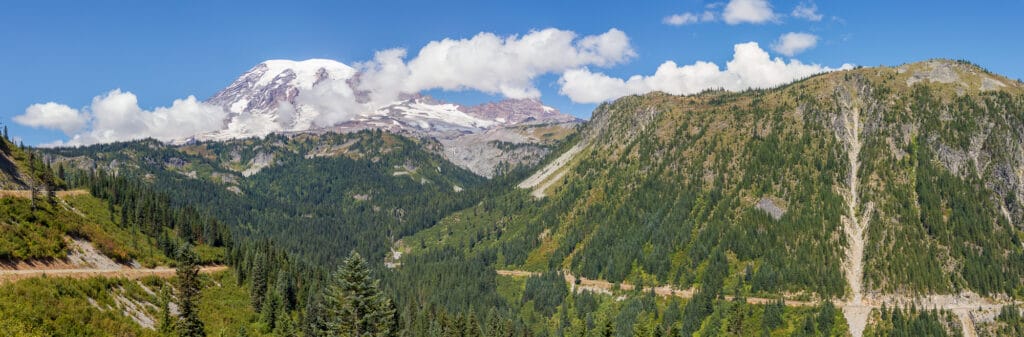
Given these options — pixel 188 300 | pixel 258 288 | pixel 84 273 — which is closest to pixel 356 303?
pixel 188 300

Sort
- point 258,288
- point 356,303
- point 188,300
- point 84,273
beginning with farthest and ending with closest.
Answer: point 258,288
point 84,273
point 188,300
point 356,303

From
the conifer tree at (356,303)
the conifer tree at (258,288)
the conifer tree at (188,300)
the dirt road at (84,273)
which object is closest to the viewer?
the conifer tree at (356,303)

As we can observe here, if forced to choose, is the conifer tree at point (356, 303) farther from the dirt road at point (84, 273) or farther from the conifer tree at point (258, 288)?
the conifer tree at point (258, 288)

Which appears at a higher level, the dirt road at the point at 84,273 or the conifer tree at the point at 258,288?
the dirt road at the point at 84,273

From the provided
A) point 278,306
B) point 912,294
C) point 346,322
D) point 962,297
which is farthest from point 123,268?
point 962,297

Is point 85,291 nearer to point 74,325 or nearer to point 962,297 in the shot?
point 74,325

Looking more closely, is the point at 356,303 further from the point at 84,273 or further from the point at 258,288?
the point at 258,288

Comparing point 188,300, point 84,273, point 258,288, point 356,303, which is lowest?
point 258,288

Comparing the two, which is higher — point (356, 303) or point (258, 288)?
point (356, 303)

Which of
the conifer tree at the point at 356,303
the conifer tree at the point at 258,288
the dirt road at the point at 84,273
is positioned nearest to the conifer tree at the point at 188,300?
the dirt road at the point at 84,273

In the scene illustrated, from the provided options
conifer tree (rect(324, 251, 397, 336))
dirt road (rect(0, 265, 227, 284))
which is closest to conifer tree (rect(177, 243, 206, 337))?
dirt road (rect(0, 265, 227, 284))

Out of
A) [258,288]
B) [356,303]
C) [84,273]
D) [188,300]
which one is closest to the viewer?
[356,303]

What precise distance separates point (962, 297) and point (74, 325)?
756ft

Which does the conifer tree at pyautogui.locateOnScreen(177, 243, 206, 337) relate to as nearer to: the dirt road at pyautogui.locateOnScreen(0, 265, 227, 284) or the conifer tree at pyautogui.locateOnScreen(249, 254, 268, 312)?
the dirt road at pyautogui.locateOnScreen(0, 265, 227, 284)
